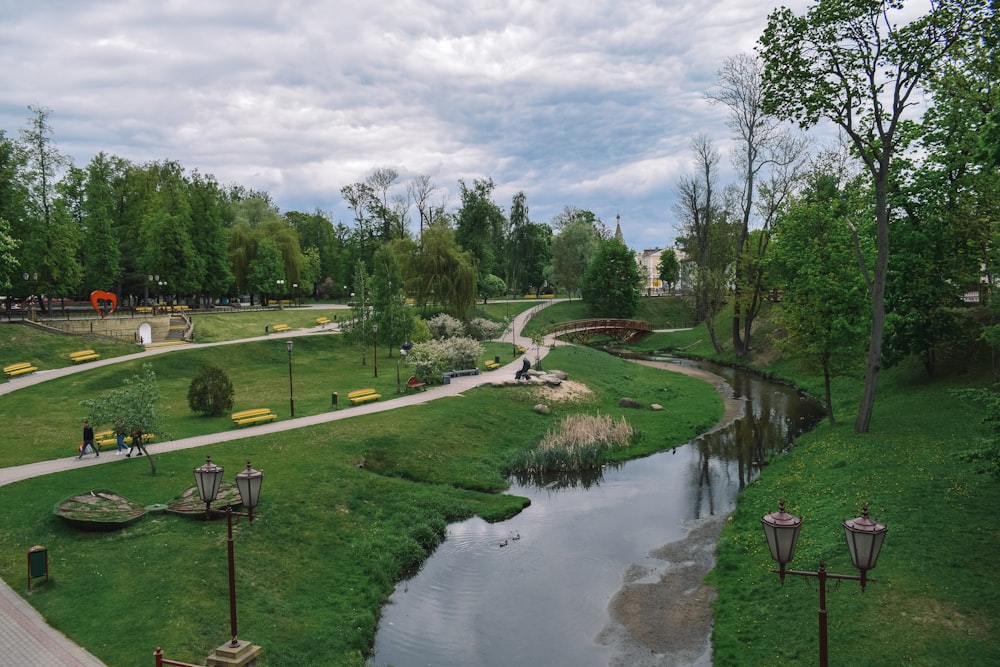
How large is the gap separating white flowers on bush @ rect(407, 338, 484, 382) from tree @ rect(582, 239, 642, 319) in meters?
36.6

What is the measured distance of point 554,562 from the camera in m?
18.3

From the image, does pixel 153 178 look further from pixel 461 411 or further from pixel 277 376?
pixel 461 411

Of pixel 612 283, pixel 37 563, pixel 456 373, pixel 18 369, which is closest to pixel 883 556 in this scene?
pixel 37 563

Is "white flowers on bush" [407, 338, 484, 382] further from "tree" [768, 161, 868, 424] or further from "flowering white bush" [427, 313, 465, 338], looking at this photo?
"tree" [768, 161, 868, 424]

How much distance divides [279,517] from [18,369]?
27.2 metres

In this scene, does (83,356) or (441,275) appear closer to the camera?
(83,356)

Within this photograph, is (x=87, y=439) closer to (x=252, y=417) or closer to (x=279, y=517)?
(x=252, y=417)

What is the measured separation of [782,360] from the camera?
5003 centimetres

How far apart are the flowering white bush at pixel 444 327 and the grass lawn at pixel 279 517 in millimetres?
17475

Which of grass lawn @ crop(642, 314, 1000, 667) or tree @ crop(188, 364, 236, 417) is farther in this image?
tree @ crop(188, 364, 236, 417)

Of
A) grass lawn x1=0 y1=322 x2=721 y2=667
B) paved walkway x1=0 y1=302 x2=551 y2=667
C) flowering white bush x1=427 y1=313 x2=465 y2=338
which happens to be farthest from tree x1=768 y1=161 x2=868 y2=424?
flowering white bush x1=427 y1=313 x2=465 y2=338

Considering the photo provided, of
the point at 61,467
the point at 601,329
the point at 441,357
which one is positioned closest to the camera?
the point at 61,467

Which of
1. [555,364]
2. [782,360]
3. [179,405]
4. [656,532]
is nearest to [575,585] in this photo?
[656,532]

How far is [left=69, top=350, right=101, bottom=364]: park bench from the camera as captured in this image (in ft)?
128
